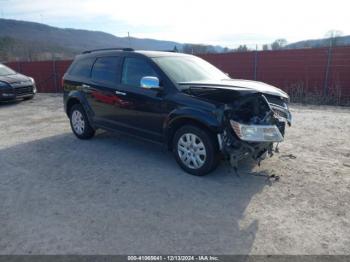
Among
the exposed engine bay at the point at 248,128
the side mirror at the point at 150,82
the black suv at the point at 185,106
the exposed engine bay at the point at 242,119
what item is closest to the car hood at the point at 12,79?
the black suv at the point at 185,106

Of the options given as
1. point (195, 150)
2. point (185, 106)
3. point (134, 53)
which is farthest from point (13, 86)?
point (195, 150)

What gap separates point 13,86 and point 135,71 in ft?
30.3

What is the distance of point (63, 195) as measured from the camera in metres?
3.90

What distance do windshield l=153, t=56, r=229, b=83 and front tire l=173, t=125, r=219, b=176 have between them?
0.87 metres

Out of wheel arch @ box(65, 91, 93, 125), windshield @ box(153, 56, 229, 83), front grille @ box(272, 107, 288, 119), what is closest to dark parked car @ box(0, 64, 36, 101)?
wheel arch @ box(65, 91, 93, 125)

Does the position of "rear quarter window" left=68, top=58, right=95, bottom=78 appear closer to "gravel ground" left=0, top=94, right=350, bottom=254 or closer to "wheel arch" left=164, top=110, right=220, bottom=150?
"gravel ground" left=0, top=94, right=350, bottom=254

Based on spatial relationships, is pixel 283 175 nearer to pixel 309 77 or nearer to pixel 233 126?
pixel 233 126

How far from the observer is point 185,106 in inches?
167

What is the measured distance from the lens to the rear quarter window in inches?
241

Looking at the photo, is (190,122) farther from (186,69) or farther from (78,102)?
(78,102)

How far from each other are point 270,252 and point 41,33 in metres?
86.9

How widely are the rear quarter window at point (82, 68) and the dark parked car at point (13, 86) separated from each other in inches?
271

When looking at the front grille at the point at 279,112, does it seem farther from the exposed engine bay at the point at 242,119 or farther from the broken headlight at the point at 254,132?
the broken headlight at the point at 254,132

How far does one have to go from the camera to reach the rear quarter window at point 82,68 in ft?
20.0
